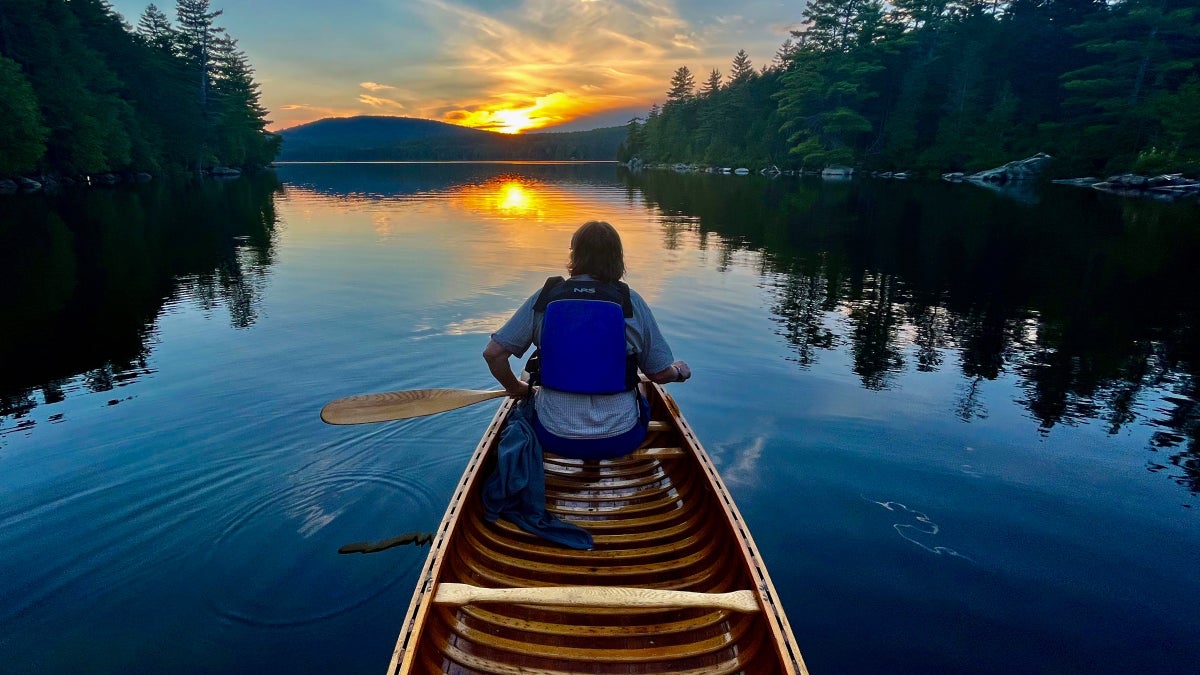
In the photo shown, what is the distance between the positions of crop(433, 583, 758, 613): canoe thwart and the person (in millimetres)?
1634

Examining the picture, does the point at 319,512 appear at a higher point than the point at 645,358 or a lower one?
lower

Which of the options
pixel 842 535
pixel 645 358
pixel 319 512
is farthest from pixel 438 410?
pixel 842 535

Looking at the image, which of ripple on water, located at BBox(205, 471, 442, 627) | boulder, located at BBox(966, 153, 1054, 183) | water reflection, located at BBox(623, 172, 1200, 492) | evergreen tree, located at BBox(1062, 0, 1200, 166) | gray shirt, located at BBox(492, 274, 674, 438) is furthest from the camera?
boulder, located at BBox(966, 153, 1054, 183)

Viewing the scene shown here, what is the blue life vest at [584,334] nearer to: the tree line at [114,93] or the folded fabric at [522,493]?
the folded fabric at [522,493]

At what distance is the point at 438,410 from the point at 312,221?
3038 centimetres

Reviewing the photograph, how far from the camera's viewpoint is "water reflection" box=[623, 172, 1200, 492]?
962 centimetres

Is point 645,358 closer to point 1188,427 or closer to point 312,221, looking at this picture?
point 1188,427

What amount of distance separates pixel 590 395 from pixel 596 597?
1789mm

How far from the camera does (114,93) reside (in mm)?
60969

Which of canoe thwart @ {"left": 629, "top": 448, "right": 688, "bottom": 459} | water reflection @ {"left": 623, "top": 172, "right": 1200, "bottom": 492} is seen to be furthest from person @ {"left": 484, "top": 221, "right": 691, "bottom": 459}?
water reflection @ {"left": 623, "top": 172, "right": 1200, "bottom": 492}

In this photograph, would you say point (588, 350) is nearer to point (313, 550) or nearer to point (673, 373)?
point (673, 373)

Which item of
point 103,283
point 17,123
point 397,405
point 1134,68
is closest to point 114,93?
point 17,123

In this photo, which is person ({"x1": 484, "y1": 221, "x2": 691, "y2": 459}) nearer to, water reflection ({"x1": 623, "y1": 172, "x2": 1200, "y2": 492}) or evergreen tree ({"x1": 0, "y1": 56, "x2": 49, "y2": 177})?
water reflection ({"x1": 623, "y1": 172, "x2": 1200, "y2": 492})

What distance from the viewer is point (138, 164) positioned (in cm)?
6278
